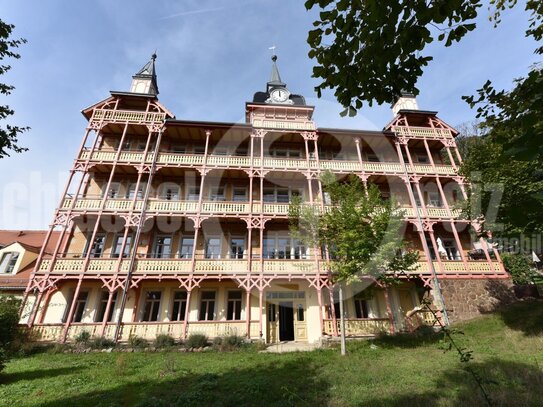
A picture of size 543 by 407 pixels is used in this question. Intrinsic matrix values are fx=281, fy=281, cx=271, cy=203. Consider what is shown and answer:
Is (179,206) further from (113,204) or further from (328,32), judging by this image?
(328,32)

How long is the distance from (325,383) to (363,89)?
8.34 metres

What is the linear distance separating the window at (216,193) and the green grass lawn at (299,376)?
10.5 metres

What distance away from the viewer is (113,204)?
1817 cm

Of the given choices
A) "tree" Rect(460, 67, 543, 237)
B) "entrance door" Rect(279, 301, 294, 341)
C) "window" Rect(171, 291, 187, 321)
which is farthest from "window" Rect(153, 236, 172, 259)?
"tree" Rect(460, 67, 543, 237)

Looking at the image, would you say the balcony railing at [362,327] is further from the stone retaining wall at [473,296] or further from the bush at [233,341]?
the bush at [233,341]

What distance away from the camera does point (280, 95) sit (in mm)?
25969

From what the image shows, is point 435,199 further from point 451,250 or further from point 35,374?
point 35,374

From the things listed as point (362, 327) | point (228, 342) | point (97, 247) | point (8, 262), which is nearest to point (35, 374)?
point (228, 342)

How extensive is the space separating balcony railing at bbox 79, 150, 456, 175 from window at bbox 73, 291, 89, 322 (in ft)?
28.5

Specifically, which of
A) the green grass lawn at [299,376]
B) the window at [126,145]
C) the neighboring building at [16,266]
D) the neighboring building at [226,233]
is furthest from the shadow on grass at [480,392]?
the window at [126,145]

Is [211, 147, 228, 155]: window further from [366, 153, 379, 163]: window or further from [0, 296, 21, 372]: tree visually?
[0, 296, 21, 372]: tree

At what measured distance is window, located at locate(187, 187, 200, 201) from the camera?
2045 cm

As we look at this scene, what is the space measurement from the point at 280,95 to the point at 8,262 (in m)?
24.2

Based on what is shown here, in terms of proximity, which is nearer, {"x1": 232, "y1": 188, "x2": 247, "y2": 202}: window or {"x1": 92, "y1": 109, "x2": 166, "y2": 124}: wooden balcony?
{"x1": 92, "y1": 109, "x2": 166, "y2": 124}: wooden balcony
